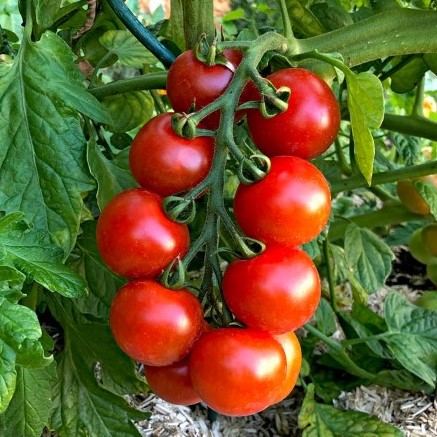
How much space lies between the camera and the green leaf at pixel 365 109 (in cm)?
67

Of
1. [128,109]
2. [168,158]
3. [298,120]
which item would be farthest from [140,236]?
[128,109]

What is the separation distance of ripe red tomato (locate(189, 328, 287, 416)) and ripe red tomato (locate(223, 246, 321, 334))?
0.02 metres

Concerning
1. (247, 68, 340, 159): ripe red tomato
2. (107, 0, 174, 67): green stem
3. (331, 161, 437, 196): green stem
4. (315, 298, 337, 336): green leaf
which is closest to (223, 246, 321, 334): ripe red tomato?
(247, 68, 340, 159): ripe red tomato

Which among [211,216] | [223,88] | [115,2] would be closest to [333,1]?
[115,2]

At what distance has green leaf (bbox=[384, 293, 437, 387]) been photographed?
3.99 ft

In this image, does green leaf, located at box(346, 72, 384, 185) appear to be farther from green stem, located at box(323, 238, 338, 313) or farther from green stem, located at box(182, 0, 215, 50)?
green stem, located at box(323, 238, 338, 313)

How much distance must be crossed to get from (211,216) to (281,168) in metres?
0.08

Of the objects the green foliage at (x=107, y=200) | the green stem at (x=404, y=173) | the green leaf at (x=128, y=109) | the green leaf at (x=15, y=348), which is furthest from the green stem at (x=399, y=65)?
the green leaf at (x=15, y=348)

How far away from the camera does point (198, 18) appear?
811 mm

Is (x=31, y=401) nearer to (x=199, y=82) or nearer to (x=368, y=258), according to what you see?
(x=199, y=82)

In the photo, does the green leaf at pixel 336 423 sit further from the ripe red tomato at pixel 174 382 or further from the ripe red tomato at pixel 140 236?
the ripe red tomato at pixel 140 236

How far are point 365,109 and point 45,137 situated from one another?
→ 0.36 meters

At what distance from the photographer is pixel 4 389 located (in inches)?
23.4

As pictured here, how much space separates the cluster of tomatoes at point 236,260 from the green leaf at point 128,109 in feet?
1.58
